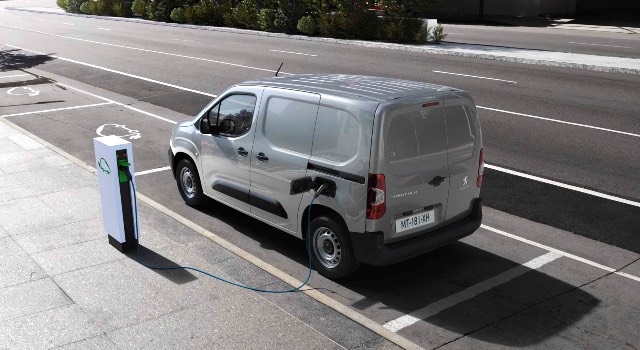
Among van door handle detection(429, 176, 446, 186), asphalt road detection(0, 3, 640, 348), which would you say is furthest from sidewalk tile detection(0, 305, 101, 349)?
van door handle detection(429, 176, 446, 186)

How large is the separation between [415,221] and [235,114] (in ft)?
8.63

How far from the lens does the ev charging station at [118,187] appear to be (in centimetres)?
727

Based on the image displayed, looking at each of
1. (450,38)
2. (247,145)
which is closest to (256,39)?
(450,38)

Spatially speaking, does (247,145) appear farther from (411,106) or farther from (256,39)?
(256,39)

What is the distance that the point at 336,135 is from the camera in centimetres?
671

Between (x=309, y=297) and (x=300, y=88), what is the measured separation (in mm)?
2233

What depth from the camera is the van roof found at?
22.0ft

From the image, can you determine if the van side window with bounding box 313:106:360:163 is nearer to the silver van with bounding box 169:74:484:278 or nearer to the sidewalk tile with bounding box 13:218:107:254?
the silver van with bounding box 169:74:484:278

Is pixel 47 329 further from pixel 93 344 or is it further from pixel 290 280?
pixel 290 280

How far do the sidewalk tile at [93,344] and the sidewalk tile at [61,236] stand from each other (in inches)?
87.1

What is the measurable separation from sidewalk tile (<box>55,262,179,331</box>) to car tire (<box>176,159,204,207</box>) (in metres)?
1.92

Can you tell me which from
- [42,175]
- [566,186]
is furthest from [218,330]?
[566,186]

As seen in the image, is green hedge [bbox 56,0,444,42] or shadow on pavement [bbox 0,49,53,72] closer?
shadow on pavement [bbox 0,49,53,72]

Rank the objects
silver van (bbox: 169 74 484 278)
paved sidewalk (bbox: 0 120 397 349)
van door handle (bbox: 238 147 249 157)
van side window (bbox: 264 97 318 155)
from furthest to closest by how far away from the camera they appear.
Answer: van door handle (bbox: 238 147 249 157) → van side window (bbox: 264 97 318 155) → silver van (bbox: 169 74 484 278) → paved sidewalk (bbox: 0 120 397 349)
